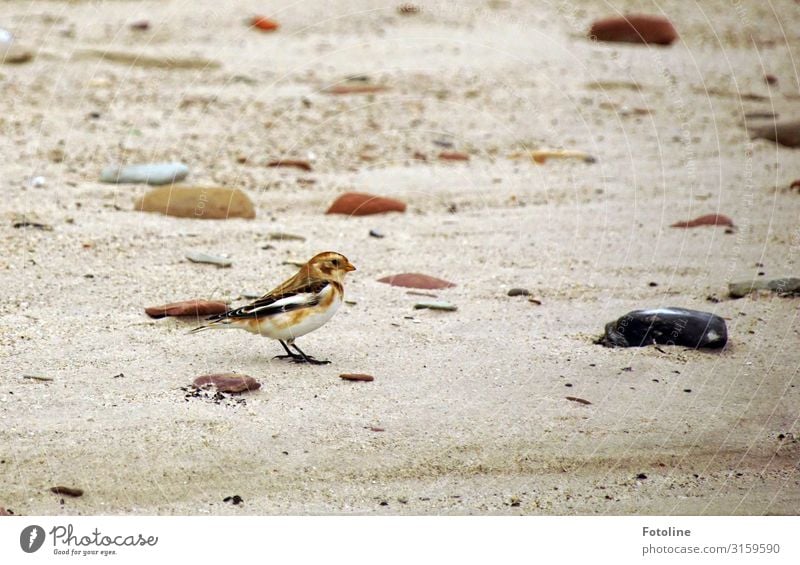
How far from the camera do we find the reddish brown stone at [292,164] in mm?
9562

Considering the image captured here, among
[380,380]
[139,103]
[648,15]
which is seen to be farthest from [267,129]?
[648,15]

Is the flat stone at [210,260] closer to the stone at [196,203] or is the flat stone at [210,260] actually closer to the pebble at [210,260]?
the pebble at [210,260]

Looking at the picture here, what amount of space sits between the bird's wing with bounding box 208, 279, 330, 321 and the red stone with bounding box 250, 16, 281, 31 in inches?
330

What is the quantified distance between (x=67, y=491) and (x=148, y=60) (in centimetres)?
842

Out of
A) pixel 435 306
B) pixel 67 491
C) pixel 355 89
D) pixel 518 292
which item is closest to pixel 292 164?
pixel 355 89

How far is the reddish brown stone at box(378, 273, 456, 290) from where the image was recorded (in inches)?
279

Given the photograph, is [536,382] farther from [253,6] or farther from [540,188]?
[253,6]

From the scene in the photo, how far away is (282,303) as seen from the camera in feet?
18.2

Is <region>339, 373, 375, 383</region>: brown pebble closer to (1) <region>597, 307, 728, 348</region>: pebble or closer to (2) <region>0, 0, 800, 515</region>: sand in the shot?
(2) <region>0, 0, 800, 515</region>: sand

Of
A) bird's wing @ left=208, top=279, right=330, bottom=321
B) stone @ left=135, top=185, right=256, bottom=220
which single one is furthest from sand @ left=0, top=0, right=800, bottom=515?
bird's wing @ left=208, top=279, right=330, bottom=321

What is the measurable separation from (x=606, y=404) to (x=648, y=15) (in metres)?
9.91

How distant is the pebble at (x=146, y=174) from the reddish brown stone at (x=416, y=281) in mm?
2424

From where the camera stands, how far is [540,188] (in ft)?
31.1

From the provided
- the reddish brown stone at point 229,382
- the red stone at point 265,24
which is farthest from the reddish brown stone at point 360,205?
the red stone at point 265,24
